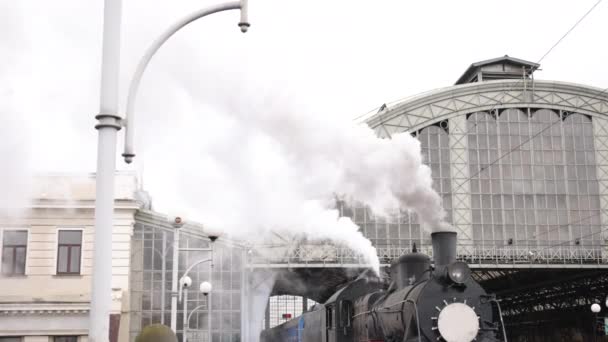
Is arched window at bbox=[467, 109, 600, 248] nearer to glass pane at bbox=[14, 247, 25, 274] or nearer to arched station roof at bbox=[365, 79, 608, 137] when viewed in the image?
arched station roof at bbox=[365, 79, 608, 137]

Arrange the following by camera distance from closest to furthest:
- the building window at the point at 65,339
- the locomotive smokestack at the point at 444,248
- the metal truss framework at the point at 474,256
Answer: the locomotive smokestack at the point at 444,248 < the building window at the point at 65,339 < the metal truss framework at the point at 474,256

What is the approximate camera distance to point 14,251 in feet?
78.0

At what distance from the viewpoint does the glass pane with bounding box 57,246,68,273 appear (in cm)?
2406

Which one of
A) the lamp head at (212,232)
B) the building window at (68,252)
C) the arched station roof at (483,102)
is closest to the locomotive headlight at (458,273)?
the lamp head at (212,232)

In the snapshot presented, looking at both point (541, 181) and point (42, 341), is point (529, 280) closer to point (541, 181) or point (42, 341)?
point (541, 181)

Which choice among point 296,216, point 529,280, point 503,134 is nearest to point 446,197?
point 503,134

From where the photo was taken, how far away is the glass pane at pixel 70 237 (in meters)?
24.2

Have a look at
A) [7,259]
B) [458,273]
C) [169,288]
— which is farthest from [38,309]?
[458,273]

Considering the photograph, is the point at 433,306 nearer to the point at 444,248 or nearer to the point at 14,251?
the point at 444,248

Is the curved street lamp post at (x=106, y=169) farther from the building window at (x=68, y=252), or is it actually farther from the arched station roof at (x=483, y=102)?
the arched station roof at (x=483, y=102)

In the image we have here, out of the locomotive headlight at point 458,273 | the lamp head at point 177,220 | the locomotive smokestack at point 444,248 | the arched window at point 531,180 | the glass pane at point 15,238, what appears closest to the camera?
the locomotive headlight at point 458,273

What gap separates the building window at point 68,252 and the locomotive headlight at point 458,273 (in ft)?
48.4

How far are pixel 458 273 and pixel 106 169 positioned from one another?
307 inches

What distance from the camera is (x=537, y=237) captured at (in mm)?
38250
